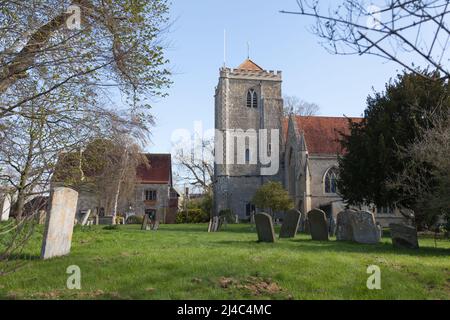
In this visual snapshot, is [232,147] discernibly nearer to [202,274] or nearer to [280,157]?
[280,157]

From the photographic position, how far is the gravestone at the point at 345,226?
49.7 feet

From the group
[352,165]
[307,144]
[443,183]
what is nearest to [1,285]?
[443,183]

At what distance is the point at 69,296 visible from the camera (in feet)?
19.5

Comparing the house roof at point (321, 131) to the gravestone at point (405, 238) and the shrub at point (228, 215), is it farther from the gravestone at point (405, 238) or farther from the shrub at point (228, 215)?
the gravestone at point (405, 238)

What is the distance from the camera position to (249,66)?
4966cm

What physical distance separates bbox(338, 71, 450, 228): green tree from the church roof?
78.9 ft

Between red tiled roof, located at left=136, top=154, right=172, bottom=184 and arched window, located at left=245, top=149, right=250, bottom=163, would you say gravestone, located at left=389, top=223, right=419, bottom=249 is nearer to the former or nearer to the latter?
arched window, located at left=245, top=149, right=250, bottom=163

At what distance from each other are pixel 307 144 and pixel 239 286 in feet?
110

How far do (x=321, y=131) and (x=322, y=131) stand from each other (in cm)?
9

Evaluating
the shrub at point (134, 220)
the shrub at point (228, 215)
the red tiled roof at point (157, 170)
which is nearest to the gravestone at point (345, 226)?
the shrub at point (228, 215)

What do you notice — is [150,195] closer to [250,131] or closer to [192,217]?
[192,217]

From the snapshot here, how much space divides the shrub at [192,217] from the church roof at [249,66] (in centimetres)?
1633

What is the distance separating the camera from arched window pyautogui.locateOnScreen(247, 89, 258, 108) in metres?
47.7

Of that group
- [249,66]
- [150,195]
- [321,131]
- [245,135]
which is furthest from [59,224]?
[249,66]
